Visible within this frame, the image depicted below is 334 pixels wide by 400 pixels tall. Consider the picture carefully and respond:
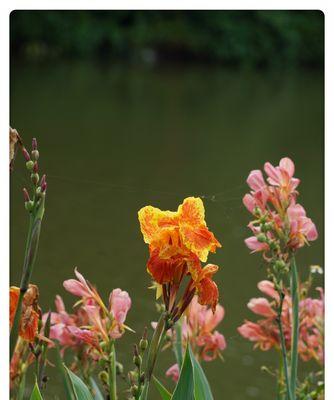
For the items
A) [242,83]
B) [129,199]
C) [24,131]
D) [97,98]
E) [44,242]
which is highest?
[242,83]

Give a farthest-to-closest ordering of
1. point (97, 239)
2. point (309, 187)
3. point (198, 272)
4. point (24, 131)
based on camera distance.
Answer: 1. point (24, 131)
2. point (309, 187)
3. point (97, 239)
4. point (198, 272)

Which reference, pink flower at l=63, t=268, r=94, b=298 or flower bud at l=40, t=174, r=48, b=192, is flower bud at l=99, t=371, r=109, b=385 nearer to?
pink flower at l=63, t=268, r=94, b=298

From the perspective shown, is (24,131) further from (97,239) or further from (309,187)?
(97,239)

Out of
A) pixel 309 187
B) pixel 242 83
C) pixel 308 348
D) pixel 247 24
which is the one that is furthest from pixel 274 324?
pixel 247 24

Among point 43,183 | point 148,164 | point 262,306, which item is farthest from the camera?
Result: point 148,164

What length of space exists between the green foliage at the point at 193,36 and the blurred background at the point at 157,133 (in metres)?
0.05

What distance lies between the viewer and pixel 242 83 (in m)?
20.5

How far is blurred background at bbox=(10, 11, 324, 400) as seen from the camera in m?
4.69

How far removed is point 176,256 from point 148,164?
814 centimetres

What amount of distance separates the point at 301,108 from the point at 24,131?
779 cm

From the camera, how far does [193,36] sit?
77.3ft

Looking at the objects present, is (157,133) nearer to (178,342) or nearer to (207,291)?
(178,342)

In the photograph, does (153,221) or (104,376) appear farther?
(104,376)

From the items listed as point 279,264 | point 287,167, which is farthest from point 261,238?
point 287,167
